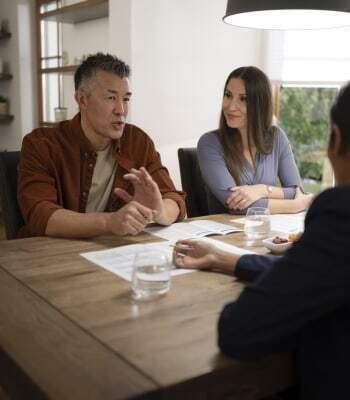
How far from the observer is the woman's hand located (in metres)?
2.13

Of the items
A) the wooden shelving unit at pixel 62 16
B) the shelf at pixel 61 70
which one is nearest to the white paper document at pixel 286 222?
the wooden shelving unit at pixel 62 16

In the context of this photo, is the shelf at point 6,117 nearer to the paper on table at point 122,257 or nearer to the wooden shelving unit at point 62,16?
the wooden shelving unit at point 62,16

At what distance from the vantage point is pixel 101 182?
2.05m

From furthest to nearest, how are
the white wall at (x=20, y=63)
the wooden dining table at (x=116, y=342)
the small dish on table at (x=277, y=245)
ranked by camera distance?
the white wall at (x=20, y=63) → the small dish on table at (x=277, y=245) → the wooden dining table at (x=116, y=342)

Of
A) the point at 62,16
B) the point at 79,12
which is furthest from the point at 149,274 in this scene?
the point at 62,16

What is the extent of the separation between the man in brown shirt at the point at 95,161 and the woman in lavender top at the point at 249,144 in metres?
0.37

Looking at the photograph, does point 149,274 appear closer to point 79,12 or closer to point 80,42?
point 79,12

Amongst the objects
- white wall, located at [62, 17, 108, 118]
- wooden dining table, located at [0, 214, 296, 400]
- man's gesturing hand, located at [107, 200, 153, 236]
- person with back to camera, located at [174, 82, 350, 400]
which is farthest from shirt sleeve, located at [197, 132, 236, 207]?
white wall, located at [62, 17, 108, 118]

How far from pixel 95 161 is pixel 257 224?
2.39ft

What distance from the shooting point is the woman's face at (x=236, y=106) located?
2.49m

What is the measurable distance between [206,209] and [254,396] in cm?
179

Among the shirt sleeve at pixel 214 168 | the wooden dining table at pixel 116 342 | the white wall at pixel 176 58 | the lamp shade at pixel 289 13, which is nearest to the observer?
the wooden dining table at pixel 116 342

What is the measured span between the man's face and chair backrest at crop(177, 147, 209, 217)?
2.09 feet

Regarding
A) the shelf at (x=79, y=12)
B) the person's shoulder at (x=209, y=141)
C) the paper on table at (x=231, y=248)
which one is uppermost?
the shelf at (x=79, y=12)
